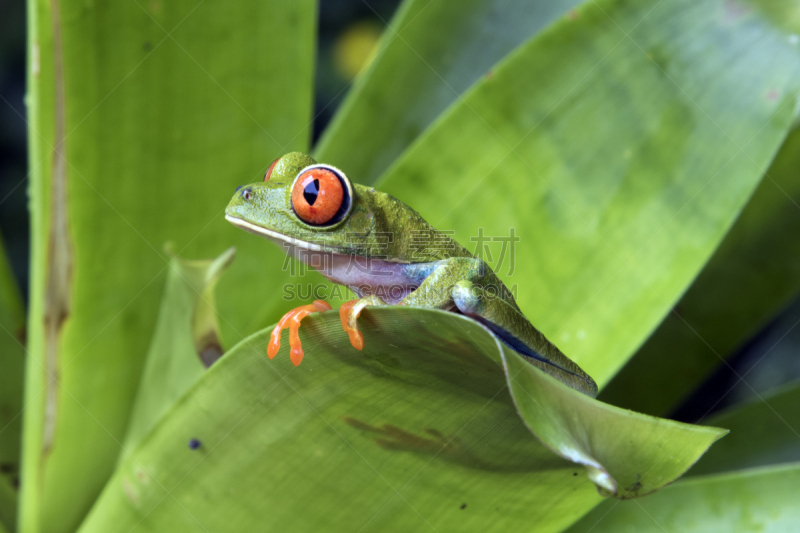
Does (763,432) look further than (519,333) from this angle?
Yes

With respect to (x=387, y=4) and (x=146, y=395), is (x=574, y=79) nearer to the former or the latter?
(x=146, y=395)

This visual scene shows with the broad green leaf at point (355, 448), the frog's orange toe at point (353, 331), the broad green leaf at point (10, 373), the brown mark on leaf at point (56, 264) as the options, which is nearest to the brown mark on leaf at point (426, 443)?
the broad green leaf at point (355, 448)

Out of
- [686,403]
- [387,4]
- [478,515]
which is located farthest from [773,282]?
[387,4]

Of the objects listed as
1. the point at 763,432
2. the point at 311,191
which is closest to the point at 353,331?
the point at 311,191

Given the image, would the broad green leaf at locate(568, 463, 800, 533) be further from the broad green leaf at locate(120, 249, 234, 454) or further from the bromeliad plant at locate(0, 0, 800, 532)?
the broad green leaf at locate(120, 249, 234, 454)

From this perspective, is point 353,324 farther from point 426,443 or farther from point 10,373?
point 10,373

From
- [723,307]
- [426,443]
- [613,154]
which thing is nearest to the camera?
[426,443]
